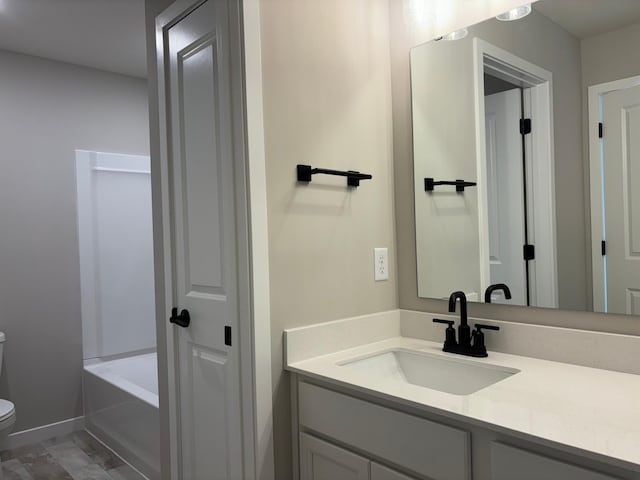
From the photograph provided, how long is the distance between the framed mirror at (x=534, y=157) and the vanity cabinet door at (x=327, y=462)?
0.69 meters

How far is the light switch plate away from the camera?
185cm

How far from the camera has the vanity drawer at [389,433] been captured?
1.14 metres

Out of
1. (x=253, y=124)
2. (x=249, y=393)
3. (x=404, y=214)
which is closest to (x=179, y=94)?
(x=253, y=124)

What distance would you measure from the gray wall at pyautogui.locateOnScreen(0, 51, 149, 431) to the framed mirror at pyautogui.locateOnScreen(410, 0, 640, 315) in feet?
7.89

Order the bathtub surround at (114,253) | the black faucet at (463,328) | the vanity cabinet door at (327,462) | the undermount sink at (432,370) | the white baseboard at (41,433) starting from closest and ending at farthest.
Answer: the vanity cabinet door at (327,462) < the undermount sink at (432,370) < the black faucet at (463,328) < the white baseboard at (41,433) < the bathtub surround at (114,253)

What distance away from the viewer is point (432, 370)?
1616 millimetres

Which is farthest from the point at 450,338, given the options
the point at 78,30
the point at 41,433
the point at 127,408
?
the point at 41,433

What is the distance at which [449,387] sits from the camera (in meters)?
1.56

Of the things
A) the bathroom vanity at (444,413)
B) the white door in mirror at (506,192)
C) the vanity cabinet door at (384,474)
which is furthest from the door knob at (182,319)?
the white door in mirror at (506,192)

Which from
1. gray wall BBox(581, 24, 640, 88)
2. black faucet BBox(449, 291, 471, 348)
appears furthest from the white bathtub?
gray wall BBox(581, 24, 640, 88)

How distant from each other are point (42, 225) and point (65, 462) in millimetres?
1420

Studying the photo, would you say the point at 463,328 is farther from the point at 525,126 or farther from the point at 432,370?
the point at 525,126

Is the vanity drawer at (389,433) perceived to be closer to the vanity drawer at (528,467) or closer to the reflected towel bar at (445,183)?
the vanity drawer at (528,467)

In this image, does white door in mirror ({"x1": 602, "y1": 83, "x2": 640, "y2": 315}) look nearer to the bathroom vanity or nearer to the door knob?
the bathroom vanity
